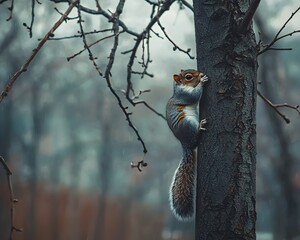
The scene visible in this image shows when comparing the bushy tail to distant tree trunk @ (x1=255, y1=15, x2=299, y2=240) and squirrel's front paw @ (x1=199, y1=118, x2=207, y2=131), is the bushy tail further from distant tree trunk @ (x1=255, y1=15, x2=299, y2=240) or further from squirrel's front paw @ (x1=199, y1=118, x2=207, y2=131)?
distant tree trunk @ (x1=255, y1=15, x2=299, y2=240)

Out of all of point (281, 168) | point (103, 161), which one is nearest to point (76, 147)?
point (103, 161)

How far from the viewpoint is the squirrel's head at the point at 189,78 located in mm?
921

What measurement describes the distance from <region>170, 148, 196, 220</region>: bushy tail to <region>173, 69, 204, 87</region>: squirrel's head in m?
0.14

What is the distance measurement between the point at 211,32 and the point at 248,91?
0.13m

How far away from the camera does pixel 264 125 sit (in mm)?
2156

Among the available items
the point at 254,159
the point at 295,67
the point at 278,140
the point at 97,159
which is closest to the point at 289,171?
the point at 278,140

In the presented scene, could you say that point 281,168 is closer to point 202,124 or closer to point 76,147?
point 76,147

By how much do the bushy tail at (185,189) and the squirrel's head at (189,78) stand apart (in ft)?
0.45

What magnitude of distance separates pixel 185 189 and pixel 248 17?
0.37 m

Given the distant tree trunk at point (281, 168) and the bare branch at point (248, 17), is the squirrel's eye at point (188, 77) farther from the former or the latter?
the distant tree trunk at point (281, 168)

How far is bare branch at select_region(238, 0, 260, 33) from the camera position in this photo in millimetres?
827

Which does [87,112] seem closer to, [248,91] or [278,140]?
[278,140]

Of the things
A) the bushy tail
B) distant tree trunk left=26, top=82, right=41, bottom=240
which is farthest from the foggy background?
the bushy tail

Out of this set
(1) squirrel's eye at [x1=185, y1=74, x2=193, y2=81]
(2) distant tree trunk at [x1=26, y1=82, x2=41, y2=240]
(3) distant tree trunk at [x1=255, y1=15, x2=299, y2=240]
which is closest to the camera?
(1) squirrel's eye at [x1=185, y1=74, x2=193, y2=81]
